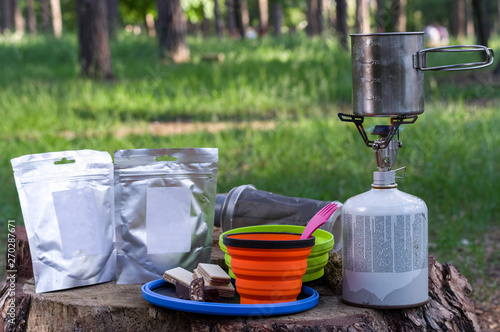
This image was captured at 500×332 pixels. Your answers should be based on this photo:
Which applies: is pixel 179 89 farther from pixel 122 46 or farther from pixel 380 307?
pixel 380 307

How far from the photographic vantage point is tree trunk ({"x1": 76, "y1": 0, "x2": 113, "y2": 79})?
29.4 feet

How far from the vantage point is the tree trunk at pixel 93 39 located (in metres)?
8.97

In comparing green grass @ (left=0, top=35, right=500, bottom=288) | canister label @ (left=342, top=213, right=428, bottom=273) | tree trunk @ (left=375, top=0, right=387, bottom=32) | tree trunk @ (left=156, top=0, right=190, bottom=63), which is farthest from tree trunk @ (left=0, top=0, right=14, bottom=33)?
canister label @ (left=342, top=213, right=428, bottom=273)

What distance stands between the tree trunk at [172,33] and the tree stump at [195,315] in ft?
29.5

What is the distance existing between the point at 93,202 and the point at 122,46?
10.8 meters

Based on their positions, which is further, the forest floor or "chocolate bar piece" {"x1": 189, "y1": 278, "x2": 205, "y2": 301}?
the forest floor

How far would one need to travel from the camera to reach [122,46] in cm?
1213

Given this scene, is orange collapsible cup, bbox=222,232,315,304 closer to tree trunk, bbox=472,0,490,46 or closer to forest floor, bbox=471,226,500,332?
forest floor, bbox=471,226,500,332

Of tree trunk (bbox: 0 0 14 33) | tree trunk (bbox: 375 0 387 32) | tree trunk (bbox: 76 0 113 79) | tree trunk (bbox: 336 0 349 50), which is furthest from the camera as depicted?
tree trunk (bbox: 0 0 14 33)

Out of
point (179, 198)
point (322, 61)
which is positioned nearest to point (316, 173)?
point (179, 198)

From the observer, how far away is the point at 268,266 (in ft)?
4.76

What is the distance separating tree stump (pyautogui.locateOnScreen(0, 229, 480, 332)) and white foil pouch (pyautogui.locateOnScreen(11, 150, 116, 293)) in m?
0.06

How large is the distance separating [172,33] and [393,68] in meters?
9.44

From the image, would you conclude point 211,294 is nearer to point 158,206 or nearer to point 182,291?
point 182,291
